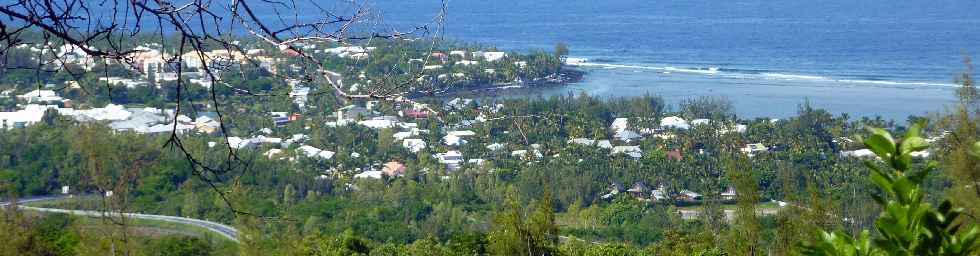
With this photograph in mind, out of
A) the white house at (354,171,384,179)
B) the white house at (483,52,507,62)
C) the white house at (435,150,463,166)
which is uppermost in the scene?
the white house at (483,52,507,62)

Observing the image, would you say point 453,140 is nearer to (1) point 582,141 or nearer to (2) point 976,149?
(1) point 582,141

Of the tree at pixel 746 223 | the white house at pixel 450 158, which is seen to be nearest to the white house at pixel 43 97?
the white house at pixel 450 158

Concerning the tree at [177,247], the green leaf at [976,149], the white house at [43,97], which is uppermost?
the green leaf at [976,149]

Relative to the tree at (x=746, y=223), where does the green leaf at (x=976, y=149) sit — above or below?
above

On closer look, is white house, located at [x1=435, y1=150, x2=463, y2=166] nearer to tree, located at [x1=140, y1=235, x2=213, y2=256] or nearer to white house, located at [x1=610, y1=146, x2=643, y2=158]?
white house, located at [x1=610, y1=146, x2=643, y2=158]

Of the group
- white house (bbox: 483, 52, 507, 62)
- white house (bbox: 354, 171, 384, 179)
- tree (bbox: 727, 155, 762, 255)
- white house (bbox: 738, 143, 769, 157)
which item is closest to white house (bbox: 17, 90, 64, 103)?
white house (bbox: 354, 171, 384, 179)

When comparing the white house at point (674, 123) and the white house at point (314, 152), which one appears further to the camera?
the white house at point (674, 123)

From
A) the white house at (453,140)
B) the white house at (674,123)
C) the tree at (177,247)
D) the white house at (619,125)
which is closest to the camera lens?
the tree at (177,247)

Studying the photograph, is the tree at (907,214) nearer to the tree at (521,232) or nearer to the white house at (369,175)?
the tree at (521,232)
